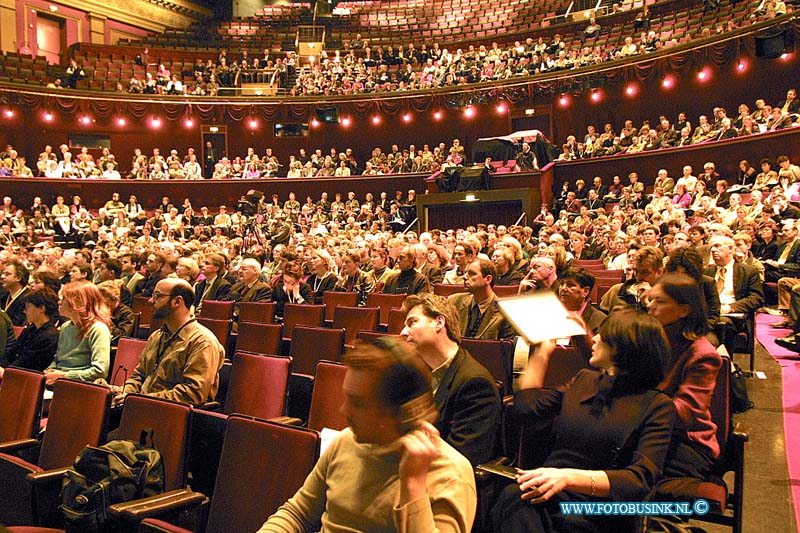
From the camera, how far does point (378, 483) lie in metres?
1.38

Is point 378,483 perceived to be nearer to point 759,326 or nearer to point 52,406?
point 52,406

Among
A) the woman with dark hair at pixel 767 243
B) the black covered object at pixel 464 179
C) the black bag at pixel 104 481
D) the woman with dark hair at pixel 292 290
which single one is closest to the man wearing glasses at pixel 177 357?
the black bag at pixel 104 481

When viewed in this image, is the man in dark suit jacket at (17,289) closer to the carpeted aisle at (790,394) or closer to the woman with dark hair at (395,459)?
the woman with dark hair at (395,459)

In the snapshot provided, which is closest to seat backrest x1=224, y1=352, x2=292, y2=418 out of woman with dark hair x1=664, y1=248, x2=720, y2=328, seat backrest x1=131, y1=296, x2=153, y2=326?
woman with dark hair x1=664, y1=248, x2=720, y2=328

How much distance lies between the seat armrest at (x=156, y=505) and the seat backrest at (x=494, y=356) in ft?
5.01

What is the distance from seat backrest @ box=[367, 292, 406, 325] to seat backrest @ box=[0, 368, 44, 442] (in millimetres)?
2800

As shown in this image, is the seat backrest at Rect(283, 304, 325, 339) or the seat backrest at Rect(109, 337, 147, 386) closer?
the seat backrest at Rect(109, 337, 147, 386)

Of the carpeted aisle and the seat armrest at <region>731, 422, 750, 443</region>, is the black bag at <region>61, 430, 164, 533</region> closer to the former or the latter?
the seat armrest at <region>731, 422, 750, 443</region>

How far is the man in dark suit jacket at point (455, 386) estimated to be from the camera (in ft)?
6.61

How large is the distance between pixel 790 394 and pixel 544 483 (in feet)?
10.0

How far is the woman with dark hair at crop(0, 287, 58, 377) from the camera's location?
3.68 meters

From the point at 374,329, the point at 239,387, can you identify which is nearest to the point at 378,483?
the point at 239,387

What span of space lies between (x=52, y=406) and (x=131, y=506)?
3.27 feet

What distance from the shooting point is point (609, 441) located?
5.85 ft
